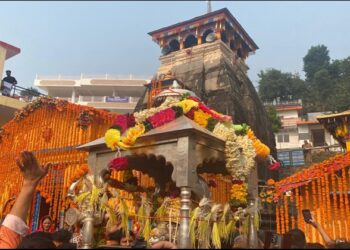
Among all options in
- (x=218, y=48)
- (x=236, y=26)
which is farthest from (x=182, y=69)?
(x=236, y=26)

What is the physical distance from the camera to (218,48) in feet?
76.1

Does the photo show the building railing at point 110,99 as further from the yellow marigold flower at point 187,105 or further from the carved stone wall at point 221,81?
the yellow marigold flower at point 187,105

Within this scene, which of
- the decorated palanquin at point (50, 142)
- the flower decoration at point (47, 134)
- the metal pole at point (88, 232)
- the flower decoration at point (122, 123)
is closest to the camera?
the metal pole at point (88, 232)

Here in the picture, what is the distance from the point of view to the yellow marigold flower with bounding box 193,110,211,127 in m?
6.52

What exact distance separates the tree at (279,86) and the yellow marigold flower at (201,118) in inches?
1498

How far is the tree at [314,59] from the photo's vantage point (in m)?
49.0

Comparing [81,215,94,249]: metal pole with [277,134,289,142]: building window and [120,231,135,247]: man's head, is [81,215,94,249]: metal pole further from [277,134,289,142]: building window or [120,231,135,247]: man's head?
[277,134,289,142]: building window

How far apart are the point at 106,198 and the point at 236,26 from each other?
2133 cm

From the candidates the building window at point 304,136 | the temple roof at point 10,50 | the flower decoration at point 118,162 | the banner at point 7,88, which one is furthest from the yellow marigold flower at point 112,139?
the building window at point 304,136

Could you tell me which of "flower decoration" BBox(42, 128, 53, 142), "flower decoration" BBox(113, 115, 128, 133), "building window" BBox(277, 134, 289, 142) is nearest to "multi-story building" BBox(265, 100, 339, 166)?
"building window" BBox(277, 134, 289, 142)

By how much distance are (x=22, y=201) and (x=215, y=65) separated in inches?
770

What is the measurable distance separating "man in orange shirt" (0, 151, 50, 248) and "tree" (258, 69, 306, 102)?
135ft

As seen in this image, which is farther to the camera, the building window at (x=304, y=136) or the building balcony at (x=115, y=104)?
the building balcony at (x=115, y=104)

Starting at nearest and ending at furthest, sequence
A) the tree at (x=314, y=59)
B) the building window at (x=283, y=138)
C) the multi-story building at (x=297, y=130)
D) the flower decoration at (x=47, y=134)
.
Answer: the flower decoration at (x=47, y=134) < the multi-story building at (x=297, y=130) < the building window at (x=283, y=138) < the tree at (x=314, y=59)
